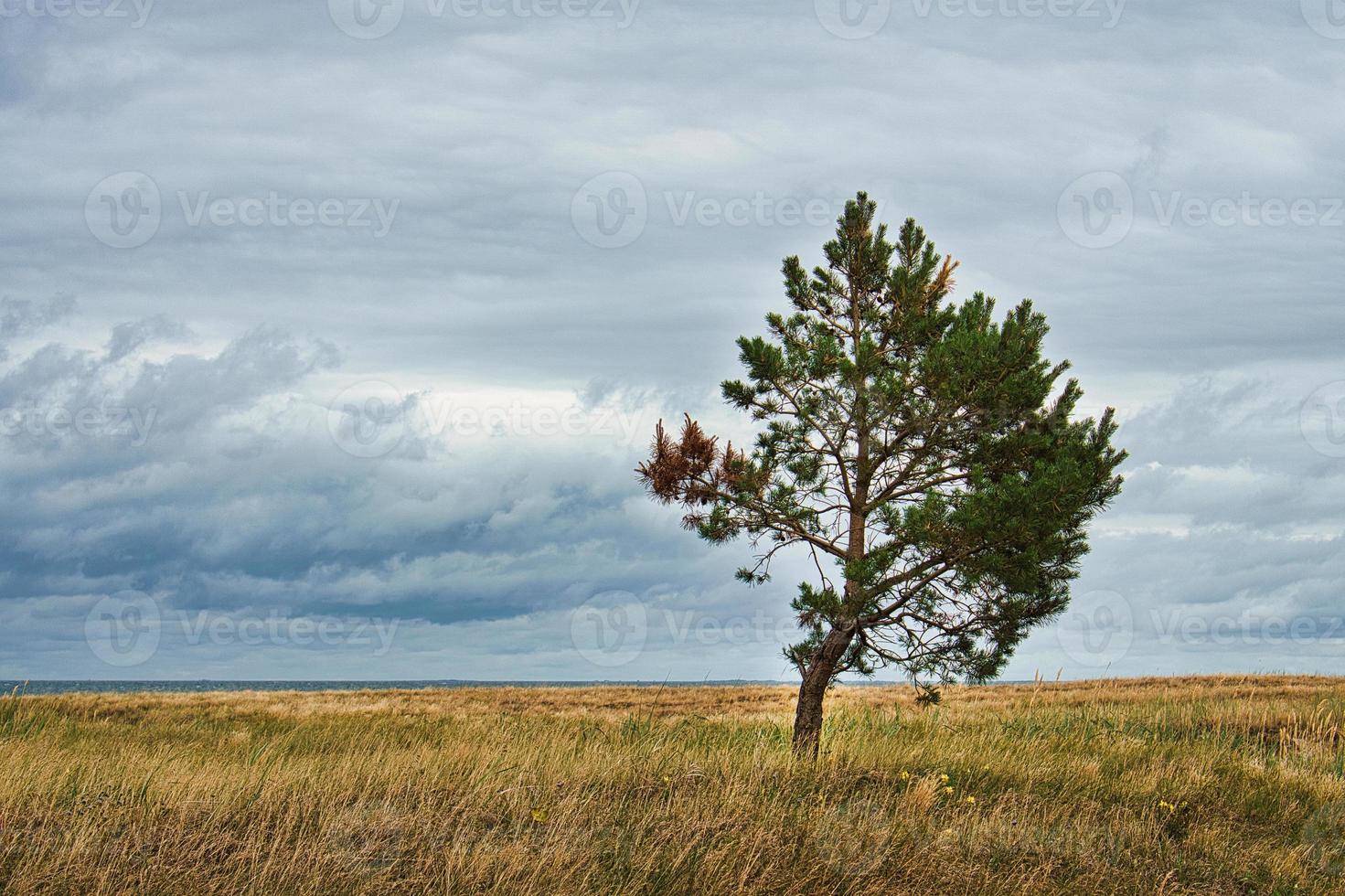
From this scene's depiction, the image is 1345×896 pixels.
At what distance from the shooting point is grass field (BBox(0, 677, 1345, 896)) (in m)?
6.96

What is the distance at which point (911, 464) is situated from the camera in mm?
13109

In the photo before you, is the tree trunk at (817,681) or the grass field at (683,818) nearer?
the grass field at (683,818)

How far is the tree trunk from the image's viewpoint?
1243cm

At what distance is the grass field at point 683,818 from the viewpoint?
6.96 meters

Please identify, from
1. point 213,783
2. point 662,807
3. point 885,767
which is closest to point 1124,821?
point 885,767

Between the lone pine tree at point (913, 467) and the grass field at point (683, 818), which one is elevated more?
the lone pine tree at point (913, 467)

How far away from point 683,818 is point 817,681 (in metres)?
4.76

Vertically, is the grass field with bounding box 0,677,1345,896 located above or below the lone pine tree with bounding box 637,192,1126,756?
below

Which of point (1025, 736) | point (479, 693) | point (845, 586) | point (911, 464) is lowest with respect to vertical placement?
point (479, 693)

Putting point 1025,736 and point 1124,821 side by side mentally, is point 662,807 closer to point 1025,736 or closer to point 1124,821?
point 1124,821

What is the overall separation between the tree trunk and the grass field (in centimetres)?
36

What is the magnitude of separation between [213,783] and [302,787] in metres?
0.75

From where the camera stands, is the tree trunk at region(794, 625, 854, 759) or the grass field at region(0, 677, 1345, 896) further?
the tree trunk at region(794, 625, 854, 759)

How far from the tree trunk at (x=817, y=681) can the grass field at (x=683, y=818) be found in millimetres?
360
